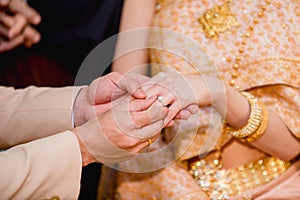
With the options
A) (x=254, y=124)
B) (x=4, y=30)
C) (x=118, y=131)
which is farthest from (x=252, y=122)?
(x=4, y=30)

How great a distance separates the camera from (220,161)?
1.27 m

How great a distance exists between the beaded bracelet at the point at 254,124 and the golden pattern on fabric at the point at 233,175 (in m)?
0.11

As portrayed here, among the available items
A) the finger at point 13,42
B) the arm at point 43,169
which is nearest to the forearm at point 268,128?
the arm at point 43,169

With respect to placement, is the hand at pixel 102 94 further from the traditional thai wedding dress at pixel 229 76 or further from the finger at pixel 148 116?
the traditional thai wedding dress at pixel 229 76

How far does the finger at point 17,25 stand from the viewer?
4.23ft

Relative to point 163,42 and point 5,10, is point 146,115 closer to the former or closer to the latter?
point 163,42

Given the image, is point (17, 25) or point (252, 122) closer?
point (252, 122)

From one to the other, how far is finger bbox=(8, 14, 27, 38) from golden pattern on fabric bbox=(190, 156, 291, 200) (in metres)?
0.48

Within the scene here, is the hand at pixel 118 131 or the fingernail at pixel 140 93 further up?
the fingernail at pixel 140 93

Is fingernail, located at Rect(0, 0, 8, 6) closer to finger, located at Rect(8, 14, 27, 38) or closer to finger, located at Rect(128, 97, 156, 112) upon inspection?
finger, located at Rect(8, 14, 27, 38)

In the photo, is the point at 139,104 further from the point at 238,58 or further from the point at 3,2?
the point at 3,2

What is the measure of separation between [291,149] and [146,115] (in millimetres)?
455

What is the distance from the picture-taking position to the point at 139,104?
94 cm

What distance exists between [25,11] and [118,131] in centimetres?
52
